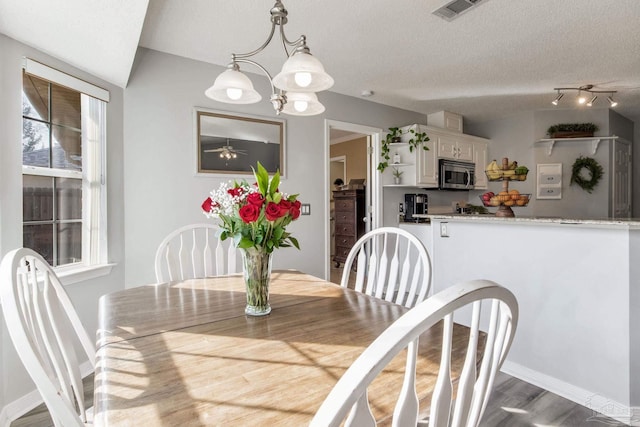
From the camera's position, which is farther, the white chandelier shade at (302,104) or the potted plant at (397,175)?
the potted plant at (397,175)

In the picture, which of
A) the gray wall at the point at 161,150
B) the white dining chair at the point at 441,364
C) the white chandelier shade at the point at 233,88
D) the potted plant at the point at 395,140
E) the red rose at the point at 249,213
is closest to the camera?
the white dining chair at the point at 441,364

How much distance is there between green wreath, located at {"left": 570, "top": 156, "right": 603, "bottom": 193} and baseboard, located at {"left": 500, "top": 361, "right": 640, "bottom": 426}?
3457 mm

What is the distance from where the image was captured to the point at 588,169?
4.50 m

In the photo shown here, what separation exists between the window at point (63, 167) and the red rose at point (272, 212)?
1785mm

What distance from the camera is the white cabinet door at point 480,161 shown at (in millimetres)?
4891

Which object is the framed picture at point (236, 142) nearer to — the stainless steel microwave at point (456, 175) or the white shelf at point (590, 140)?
the stainless steel microwave at point (456, 175)

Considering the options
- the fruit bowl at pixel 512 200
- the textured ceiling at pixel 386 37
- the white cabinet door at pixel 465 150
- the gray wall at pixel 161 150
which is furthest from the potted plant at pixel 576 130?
the gray wall at pixel 161 150

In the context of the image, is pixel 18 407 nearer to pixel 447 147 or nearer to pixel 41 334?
pixel 41 334

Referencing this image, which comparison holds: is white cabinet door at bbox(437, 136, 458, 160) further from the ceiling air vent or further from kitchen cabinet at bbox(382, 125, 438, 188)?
the ceiling air vent

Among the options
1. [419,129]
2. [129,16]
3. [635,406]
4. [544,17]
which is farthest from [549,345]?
[129,16]

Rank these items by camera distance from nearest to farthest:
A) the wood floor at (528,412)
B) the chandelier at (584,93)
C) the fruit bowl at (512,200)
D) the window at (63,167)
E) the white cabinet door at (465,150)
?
the wood floor at (528,412) < the window at (63,167) < the fruit bowl at (512,200) < the chandelier at (584,93) < the white cabinet door at (465,150)

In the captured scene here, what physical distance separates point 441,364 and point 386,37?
2577 mm

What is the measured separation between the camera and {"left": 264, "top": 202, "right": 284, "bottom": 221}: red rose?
112 cm

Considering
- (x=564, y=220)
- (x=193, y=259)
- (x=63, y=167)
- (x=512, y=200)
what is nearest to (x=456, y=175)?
(x=512, y=200)
